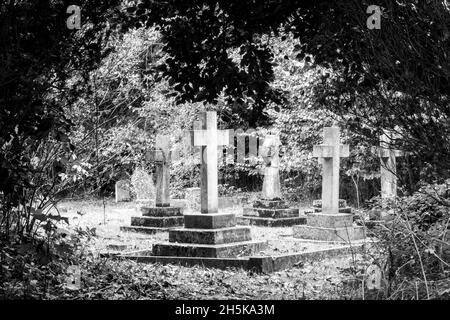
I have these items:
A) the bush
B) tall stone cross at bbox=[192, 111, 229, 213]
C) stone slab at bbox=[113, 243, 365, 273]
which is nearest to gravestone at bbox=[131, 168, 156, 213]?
tall stone cross at bbox=[192, 111, 229, 213]

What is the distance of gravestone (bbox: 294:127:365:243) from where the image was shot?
540 inches

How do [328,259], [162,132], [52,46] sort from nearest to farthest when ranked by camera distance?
1. [52,46]
2. [328,259]
3. [162,132]

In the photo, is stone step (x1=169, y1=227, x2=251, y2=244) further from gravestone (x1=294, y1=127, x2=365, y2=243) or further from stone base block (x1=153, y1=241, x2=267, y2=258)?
gravestone (x1=294, y1=127, x2=365, y2=243)

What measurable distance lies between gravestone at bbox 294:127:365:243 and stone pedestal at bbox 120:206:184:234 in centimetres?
277

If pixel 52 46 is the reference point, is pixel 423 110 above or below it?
below

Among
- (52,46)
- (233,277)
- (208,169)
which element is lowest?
(233,277)

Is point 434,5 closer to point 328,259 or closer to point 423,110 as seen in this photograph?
point 423,110

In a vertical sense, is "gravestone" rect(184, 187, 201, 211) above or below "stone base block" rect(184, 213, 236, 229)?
above

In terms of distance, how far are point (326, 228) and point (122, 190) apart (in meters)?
11.9

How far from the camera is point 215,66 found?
965 cm

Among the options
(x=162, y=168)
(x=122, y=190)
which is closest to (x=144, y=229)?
(x=162, y=168)

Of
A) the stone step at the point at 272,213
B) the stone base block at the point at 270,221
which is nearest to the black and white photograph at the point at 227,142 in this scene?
the stone base block at the point at 270,221

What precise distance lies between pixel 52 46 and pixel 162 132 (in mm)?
14137
